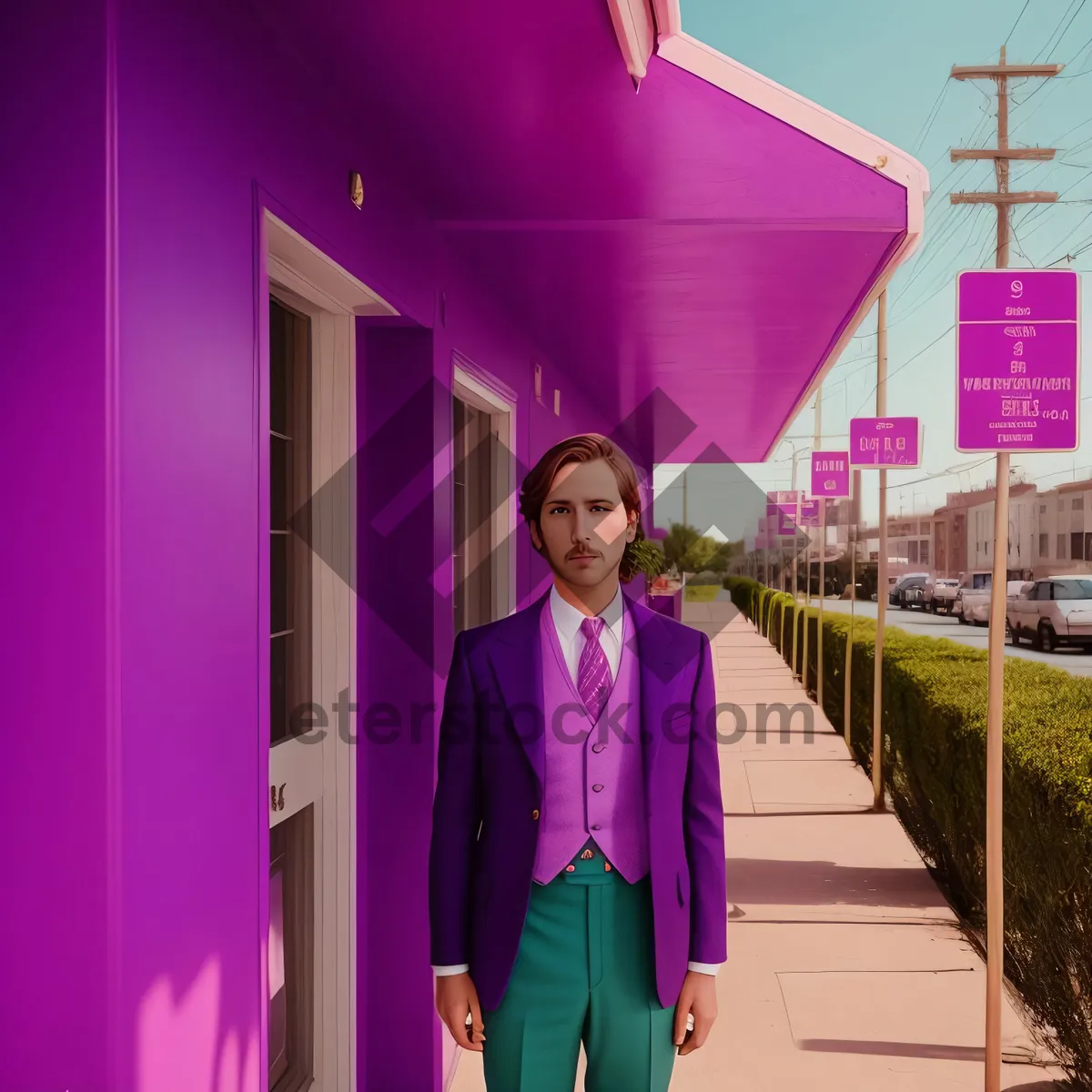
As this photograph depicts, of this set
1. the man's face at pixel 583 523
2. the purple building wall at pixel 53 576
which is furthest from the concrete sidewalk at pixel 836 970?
the purple building wall at pixel 53 576

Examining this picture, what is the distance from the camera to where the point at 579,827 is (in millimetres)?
1831

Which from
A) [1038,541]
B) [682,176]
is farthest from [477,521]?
[1038,541]

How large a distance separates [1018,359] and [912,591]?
129ft

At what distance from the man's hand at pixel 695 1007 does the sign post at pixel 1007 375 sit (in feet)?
4.96

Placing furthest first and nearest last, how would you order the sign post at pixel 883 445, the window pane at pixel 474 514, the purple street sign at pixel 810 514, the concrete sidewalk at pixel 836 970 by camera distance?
the purple street sign at pixel 810 514 < the sign post at pixel 883 445 < the window pane at pixel 474 514 < the concrete sidewalk at pixel 836 970

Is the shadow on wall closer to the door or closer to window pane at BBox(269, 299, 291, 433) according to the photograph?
the door

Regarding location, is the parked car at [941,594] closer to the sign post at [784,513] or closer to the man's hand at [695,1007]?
the sign post at [784,513]

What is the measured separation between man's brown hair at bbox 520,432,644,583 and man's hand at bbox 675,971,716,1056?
0.90 metres

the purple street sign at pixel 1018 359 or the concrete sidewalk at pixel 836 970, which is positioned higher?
the purple street sign at pixel 1018 359

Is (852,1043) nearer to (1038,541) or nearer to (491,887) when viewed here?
(491,887)

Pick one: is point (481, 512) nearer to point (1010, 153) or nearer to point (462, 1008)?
point (462, 1008)

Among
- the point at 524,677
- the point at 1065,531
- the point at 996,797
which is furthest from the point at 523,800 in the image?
the point at 1065,531

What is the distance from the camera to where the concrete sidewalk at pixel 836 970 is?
3449 millimetres

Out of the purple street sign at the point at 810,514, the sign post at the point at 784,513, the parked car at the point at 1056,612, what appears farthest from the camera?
the parked car at the point at 1056,612
